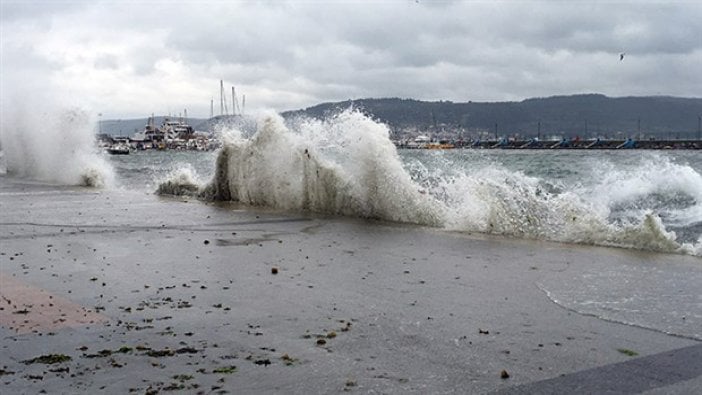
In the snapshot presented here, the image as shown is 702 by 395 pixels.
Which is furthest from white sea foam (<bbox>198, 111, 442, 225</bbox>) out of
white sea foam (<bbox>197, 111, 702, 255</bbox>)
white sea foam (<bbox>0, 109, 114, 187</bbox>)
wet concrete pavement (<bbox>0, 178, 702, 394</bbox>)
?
white sea foam (<bbox>0, 109, 114, 187</bbox>)

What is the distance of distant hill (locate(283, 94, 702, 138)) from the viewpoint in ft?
364

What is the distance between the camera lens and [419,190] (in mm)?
17000

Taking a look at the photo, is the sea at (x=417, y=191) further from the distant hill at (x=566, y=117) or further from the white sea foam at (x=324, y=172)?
the distant hill at (x=566, y=117)

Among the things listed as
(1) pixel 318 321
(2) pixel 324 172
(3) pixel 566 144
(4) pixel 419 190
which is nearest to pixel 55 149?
(2) pixel 324 172

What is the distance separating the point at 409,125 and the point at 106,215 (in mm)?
75023

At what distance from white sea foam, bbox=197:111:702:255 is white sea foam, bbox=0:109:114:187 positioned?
12705 mm

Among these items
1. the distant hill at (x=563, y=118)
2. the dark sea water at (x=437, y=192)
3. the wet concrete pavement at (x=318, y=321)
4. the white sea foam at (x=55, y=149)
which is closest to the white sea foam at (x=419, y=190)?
the dark sea water at (x=437, y=192)

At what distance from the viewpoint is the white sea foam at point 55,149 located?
33750 mm

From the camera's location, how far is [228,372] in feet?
17.9

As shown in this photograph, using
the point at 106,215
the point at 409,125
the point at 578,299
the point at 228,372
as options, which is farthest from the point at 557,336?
the point at 409,125

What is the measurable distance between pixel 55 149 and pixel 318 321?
3441 cm

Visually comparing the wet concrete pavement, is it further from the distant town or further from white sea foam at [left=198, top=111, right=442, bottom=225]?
the distant town

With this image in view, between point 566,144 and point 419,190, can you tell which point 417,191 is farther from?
point 566,144

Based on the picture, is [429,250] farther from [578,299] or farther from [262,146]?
[262,146]
